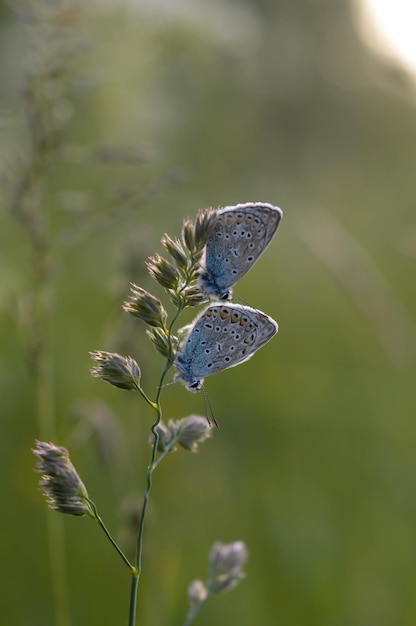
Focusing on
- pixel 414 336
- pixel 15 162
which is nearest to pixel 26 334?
pixel 15 162

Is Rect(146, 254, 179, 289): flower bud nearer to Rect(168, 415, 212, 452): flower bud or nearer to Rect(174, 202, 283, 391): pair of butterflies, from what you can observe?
Rect(174, 202, 283, 391): pair of butterflies

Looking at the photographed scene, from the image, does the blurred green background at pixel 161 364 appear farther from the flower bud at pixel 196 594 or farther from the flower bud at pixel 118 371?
the flower bud at pixel 118 371

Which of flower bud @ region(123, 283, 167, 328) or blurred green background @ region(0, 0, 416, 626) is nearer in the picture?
flower bud @ region(123, 283, 167, 328)

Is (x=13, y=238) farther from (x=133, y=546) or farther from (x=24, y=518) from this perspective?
(x=133, y=546)

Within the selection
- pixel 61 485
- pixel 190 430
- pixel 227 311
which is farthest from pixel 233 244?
pixel 61 485

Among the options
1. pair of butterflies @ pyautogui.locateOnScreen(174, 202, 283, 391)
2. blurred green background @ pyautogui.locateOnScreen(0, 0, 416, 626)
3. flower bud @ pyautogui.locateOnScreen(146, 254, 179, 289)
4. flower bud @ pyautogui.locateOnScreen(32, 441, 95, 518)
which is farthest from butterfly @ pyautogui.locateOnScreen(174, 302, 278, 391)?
blurred green background @ pyautogui.locateOnScreen(0, 0, 416, 626)

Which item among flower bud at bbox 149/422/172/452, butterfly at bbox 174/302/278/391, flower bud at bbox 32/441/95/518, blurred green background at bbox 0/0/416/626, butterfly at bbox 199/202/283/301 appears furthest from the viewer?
blurred green background at bbox 0/0/416/626

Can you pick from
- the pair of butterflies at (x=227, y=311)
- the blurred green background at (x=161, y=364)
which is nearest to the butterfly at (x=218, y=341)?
the pair of butterflies at (x=227, y=311)

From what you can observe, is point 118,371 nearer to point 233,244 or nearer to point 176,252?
point 176,252
